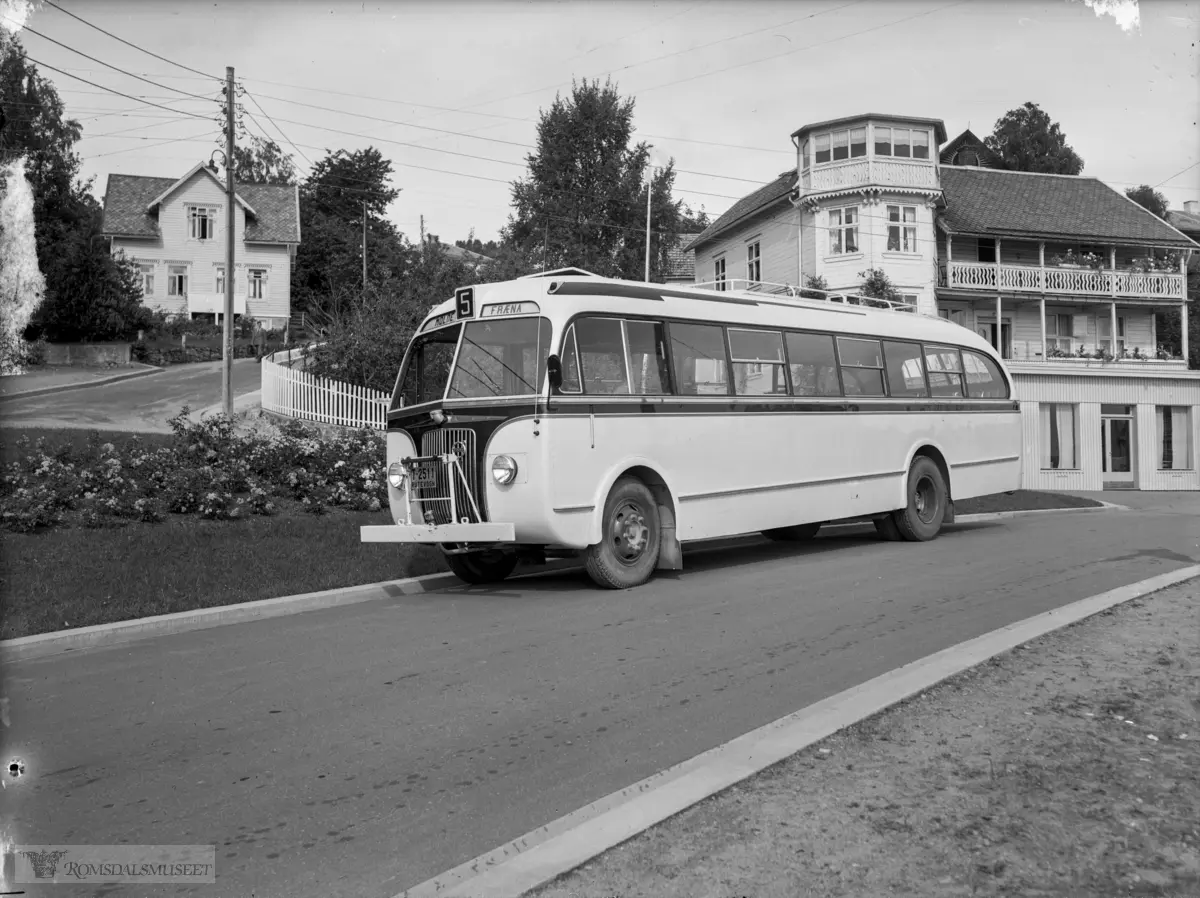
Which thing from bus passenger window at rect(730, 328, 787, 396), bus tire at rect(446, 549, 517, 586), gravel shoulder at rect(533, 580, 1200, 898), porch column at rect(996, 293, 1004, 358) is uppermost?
porch column at rect(996, 293, 1004, 358)

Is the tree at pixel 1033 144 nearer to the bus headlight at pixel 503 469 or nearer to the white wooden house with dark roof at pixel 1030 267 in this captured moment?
the white wooden house with dark roof at pixel 1030 267

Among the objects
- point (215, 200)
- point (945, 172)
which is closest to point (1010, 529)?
point (945, 172)

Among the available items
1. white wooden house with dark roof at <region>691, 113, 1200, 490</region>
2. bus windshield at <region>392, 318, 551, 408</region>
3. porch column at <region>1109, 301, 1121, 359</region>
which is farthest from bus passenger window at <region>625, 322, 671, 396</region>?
porch column at <region>1109, 301, 1121, 359</region>

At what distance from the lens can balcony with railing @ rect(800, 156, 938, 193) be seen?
127ft

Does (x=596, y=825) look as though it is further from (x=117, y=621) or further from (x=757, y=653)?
(x=117, y=621)

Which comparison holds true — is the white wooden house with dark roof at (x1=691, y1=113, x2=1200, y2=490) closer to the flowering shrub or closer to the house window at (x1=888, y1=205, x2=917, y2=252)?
the house window at (x1=888, y1=205, x2=917, y2=252)

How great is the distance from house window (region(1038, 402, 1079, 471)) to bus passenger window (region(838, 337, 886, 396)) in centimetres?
2657

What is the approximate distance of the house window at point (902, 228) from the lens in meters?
39.1

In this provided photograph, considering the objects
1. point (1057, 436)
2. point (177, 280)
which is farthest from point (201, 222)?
point (1057, 436)

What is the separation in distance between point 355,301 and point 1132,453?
2996 cm

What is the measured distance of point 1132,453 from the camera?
39.2 meters

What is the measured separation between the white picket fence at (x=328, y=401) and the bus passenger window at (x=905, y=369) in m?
11.8

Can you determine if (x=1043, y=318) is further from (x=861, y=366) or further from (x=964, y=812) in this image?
(x=964, y=812)

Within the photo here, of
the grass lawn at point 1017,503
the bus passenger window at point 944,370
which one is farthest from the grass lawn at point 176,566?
the grass lawn at point 1017,503
